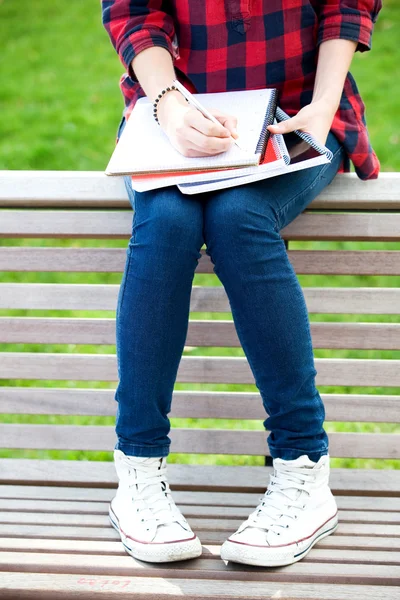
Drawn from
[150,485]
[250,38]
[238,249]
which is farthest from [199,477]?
[250,38]

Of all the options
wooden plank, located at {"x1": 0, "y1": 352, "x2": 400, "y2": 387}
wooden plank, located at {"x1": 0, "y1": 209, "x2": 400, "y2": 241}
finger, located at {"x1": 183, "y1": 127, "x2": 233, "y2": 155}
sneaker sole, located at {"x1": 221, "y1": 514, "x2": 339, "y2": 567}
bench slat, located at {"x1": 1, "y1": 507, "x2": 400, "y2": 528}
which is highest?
finger, located at {"x1": 183, "y1": 127, "x2": 233, "y2": 155}

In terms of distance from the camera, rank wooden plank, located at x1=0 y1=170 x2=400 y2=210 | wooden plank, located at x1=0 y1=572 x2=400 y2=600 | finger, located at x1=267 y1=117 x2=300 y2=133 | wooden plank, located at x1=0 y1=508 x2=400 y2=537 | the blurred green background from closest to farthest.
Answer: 1. wooden plank, located at x1=0 y1=572 x2=400 y2=600
2. finger, located at x1=267 y1=117 x2=300 y2=133
3. wooden plank, located at x1=0 y1=508 x2=400 y2=537
4. wooden plank, located at x1=0 y1=170 x2=400 y2=210
5. the blurred green background

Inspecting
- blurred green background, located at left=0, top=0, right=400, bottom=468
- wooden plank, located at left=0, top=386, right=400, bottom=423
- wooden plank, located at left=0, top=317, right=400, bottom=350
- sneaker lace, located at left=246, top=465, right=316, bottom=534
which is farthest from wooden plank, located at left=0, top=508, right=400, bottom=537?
blurred green background, located at left=0, top=0, right=400, bottom=468

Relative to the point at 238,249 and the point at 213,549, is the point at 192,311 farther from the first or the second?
the point at 213,549

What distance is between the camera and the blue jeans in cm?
148

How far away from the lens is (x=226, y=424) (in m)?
2.81

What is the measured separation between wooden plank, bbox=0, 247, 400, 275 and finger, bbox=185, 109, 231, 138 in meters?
0.38

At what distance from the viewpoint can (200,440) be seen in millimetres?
1865

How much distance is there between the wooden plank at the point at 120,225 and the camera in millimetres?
1786

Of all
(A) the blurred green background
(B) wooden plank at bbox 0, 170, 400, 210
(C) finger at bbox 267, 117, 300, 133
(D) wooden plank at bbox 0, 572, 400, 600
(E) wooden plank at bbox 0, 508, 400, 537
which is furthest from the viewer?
(A) the blurred green background

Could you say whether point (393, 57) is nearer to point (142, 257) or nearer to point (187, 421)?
point (187, 421)

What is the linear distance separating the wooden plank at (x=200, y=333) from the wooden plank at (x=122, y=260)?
12 centimetres

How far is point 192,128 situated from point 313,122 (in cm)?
25

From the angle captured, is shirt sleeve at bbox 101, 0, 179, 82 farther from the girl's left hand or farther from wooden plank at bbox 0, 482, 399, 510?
wooden plank at bbox 0, 482, 399, 510
